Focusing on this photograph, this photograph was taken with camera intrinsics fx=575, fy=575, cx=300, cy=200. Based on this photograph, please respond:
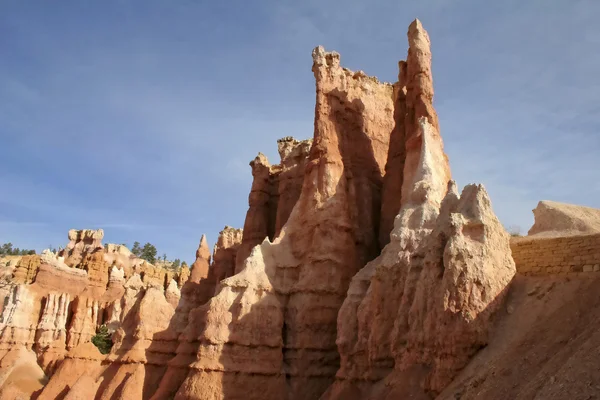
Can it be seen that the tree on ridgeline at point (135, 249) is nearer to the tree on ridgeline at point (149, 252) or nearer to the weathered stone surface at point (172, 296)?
the tree on ridgeline at point (149, 252)

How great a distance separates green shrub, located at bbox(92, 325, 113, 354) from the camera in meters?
41.3

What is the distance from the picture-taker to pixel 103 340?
4203 centimetres

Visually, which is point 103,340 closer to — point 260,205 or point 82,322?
point 82,322

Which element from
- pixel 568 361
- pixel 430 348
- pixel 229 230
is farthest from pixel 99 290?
pixel 568 361

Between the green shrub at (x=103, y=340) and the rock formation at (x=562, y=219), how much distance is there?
101 feet

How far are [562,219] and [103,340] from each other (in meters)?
32.9

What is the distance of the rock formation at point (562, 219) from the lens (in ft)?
69.9

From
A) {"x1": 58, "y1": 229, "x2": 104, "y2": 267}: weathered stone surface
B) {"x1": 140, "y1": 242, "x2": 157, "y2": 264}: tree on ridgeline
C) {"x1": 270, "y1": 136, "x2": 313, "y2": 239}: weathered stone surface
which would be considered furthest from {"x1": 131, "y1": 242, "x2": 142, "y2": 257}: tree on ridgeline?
{"x1": 270, "y1": 136, "x2": 313, "y2": 239}: weathered stone surface

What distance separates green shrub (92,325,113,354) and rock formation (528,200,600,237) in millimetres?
30914

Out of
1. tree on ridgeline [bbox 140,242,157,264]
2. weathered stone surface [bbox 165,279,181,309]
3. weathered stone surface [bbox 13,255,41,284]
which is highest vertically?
tree on ridgeline [bbox 140,242,157,264]

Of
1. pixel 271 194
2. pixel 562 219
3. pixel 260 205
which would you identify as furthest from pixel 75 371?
pixel 562 219

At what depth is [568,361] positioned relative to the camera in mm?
11328

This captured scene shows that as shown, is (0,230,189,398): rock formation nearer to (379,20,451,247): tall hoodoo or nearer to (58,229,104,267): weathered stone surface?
(379,20,451,247): tall hoodoo

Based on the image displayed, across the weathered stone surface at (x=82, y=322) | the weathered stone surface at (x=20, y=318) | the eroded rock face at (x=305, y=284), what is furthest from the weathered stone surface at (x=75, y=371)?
the weathered stone surface at (x=20, y=318)
